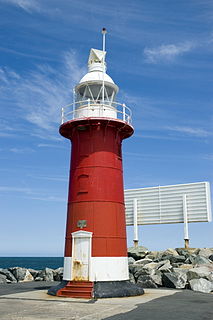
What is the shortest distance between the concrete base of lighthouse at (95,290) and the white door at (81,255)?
325 millimetres

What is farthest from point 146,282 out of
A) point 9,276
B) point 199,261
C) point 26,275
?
point 9,276

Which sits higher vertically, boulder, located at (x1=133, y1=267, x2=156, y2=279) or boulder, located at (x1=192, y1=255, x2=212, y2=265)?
boulder, located at (x1=192, y1=255, x2=212, y2=265)

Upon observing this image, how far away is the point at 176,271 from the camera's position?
63.9ft

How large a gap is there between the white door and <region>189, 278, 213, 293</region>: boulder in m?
5.84

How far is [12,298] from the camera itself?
46.3ft

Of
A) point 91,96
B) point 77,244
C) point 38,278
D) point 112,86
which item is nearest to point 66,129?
point 91,96

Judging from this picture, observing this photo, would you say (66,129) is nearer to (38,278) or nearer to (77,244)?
(77,244)

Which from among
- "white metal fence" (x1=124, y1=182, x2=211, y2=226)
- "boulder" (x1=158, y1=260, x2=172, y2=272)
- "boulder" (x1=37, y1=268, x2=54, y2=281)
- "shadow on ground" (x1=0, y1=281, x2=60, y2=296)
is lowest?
"shadow on ground" (x1=0, y1=281, x2=60, y2=296)

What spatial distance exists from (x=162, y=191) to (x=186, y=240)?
435cm

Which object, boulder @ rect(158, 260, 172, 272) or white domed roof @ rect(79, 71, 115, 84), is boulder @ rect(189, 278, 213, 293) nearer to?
boulder @ rect(158, 260, 172, 272)

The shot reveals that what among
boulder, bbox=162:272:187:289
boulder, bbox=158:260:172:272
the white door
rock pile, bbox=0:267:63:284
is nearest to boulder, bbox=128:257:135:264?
boulder, bbox=158:260:172:272

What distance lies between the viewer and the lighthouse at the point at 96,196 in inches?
574

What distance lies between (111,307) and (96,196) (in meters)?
5.01

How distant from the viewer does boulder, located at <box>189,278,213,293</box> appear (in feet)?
54.3
